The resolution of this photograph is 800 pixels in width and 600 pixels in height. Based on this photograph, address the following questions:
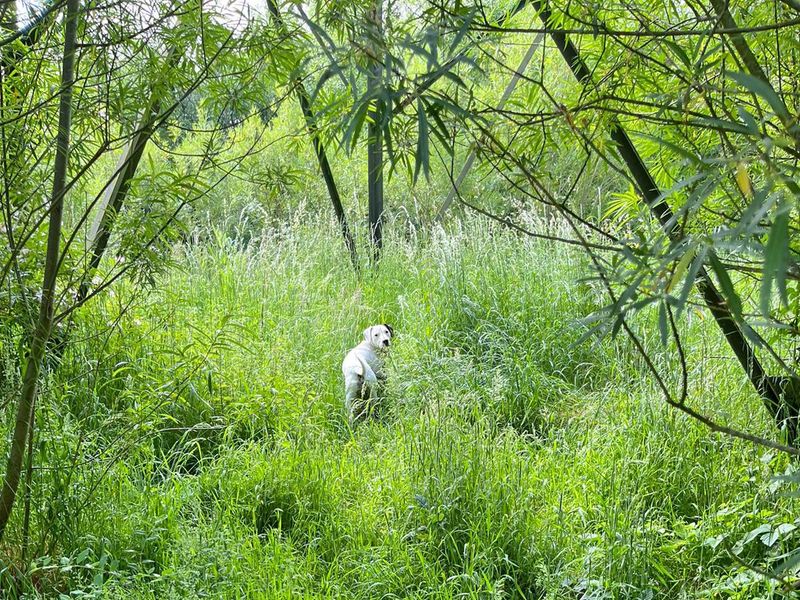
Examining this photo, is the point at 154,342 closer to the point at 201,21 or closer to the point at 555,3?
the point at 201,21

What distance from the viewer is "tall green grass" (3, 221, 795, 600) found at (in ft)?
8.17

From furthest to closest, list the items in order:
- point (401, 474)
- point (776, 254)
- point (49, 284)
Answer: point (401, 474), point (49, 284), point (776, 254)

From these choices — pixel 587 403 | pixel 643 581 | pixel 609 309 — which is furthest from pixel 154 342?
pixel 609 309

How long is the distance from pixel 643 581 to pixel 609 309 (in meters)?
1.56

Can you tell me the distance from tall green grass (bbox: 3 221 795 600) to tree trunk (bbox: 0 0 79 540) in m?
0.22

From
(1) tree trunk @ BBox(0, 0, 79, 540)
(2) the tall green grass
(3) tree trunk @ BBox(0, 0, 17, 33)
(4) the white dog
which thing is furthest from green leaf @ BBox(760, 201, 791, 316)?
(4) the white dog

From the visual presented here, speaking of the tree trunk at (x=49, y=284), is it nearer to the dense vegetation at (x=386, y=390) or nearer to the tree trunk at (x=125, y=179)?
the dense vegetation at (x=386, y=390)

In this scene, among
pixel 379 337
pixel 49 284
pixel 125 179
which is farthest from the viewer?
pixel 379 337

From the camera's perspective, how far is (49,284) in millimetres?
2291

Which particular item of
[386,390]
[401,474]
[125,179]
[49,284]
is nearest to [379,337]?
[386,390]

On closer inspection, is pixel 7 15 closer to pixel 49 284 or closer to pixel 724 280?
pixel 49 284

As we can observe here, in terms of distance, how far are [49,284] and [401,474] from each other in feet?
4.67

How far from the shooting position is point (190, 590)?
236 cm

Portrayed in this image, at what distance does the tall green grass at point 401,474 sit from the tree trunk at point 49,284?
218 mm
